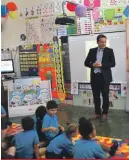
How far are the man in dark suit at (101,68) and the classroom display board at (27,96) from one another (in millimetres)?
947

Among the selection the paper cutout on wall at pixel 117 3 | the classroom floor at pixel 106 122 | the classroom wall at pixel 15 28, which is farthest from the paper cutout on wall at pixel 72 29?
the classroom floor at pixel 106 122

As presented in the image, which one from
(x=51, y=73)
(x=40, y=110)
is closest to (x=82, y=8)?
(x=51, y=73)

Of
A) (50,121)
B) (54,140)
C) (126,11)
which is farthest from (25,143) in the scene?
(126,11)

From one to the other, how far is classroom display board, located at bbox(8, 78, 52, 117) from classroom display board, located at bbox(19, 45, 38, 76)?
119 centimetres

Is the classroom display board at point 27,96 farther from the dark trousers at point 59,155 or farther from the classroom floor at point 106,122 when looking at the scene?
the dark trousers at point 59,155

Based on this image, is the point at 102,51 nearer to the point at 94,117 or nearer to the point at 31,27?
the point at 94,117

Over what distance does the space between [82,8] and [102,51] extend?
2.83 ft

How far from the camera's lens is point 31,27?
6.33m

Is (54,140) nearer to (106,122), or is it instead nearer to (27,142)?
(27,142)

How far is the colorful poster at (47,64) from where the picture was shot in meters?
6.07

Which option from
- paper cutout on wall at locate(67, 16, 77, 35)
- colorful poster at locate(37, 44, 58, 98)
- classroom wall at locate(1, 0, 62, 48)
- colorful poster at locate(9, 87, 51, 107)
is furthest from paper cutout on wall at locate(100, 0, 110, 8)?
colorful poster at locate(9, 87, 51, 107)

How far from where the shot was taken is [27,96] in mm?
5188

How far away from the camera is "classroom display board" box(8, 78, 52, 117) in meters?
5.13

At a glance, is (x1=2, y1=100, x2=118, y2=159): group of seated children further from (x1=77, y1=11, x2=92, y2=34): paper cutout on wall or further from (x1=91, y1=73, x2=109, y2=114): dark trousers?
(x1=77, y1=11, x2=92, y2=34): paper cutout on wall
